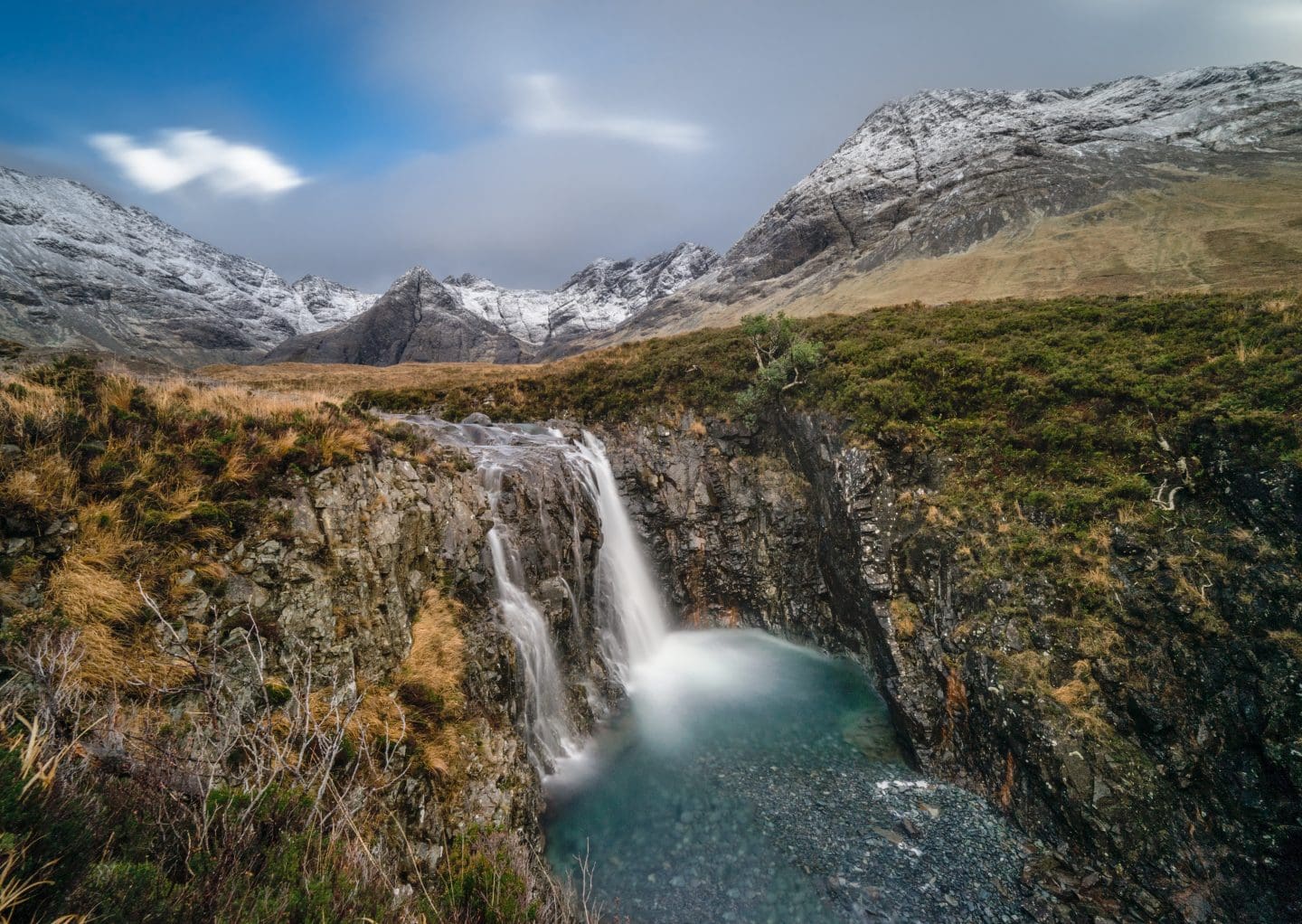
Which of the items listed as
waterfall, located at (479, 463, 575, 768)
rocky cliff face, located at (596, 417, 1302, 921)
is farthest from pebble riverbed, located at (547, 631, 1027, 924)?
rocky cliff face, located at (596, 417, 1302, 921)

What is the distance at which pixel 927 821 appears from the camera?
10891mm

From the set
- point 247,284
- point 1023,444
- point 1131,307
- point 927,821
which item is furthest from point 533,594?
point 247,284

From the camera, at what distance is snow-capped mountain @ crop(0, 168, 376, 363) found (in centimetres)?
11475

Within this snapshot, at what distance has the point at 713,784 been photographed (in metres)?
12.2

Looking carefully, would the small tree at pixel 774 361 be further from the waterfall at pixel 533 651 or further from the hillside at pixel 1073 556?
the waterfall at pixel 533 651

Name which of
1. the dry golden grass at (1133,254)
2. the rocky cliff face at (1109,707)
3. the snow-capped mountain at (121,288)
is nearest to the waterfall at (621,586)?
the rocky cliff face at (1109,707)

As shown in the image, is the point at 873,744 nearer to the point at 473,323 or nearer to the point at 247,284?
the point at 473,323

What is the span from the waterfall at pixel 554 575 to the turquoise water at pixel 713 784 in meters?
1.26

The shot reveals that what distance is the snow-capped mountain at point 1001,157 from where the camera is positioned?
269ft

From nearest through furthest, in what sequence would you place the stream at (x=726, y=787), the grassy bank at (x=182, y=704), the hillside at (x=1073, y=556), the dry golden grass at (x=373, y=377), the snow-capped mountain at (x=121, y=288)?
the grassy bank at (x=182, y=704) → the hillside at (x=1073, y=556) → the stream at (x=726, y=787) → the dry golden grass at (x=373, y=377) → the snow-capped mountain at (x=121, y=288)

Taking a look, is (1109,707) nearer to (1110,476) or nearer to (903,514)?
(1110,476)

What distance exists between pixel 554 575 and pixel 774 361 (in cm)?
1384

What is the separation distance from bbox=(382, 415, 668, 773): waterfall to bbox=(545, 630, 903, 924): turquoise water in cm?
126

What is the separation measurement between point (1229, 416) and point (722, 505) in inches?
607
